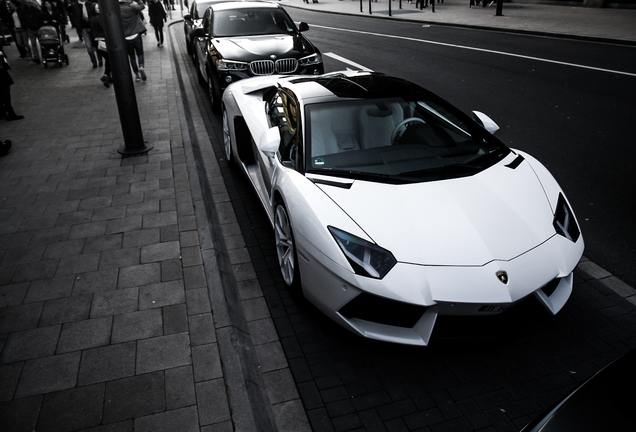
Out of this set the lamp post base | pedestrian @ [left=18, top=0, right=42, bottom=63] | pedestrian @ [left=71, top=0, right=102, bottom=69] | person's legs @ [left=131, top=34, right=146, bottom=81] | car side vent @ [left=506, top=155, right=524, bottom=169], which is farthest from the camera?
pedestrian @ [left=18, top=0, right=42, bottom=63]

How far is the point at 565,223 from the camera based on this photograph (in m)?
3.51

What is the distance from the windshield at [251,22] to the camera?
955 cm

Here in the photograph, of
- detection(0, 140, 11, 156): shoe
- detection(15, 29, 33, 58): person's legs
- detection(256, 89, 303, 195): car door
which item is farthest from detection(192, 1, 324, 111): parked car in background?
detection(15, 29, 33, 58): person's legs

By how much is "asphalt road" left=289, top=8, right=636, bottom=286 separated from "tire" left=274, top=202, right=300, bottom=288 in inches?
104

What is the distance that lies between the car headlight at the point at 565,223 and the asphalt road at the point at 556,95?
0.93 metres

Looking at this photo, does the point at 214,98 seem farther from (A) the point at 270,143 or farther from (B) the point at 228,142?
(A) the point at 270,143

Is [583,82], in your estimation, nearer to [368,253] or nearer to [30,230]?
[368,253]

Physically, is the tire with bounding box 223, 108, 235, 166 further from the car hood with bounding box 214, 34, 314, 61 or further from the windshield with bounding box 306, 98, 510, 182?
the car hood with bounding box 214, 34, 314, 61

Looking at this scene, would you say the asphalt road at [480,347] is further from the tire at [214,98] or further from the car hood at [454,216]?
the tire at [214,98]

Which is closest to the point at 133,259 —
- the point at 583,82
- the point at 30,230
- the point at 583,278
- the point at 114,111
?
the point at 30,230

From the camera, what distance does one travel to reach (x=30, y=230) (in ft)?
16.2

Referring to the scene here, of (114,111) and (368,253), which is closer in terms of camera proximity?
(368,253)

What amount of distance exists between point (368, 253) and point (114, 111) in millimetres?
7822

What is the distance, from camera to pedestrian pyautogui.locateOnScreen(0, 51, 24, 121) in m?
8.37
